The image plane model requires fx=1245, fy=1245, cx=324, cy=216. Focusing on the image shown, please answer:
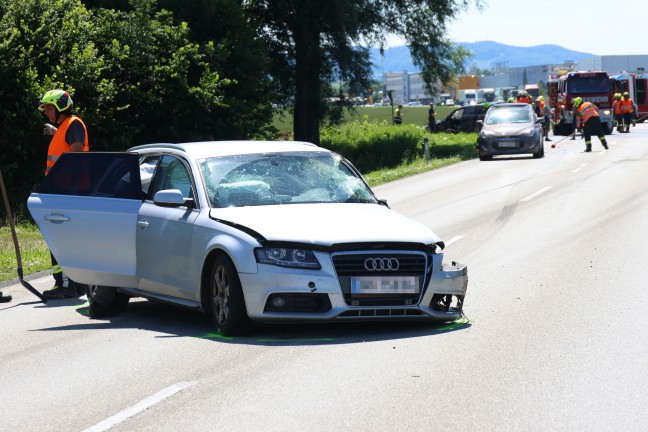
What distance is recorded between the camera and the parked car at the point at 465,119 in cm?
6044

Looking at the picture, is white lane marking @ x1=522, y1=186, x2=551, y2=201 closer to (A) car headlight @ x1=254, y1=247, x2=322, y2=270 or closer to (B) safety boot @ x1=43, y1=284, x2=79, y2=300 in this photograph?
(B) safety boot @ x1=43, y1=284, x2=79, y2=300

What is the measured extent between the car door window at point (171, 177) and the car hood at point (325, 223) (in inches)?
30.7

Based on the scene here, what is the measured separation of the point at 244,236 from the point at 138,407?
2384mm

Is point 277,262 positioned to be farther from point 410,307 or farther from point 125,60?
point 125,60

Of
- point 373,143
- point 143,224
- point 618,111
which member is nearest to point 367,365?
point 143,224

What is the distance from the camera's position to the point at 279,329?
9.53 meters

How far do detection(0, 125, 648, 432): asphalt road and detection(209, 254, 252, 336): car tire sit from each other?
19 cm

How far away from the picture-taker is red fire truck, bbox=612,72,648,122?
213 feet

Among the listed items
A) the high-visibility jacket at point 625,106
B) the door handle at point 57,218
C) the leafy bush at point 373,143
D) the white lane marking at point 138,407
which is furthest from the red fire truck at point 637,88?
the white lane marking at point 138,407

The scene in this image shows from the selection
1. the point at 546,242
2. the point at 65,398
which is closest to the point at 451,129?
the point at 546,242

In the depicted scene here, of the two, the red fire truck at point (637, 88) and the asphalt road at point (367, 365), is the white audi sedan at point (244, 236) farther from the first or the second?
the red fire truck at point (637, 88)

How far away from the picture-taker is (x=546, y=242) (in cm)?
1562

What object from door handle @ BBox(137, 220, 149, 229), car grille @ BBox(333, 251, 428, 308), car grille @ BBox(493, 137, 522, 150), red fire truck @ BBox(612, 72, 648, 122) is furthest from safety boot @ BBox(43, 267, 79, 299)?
red fire truck @ BBox(612, 72, 648, 122)

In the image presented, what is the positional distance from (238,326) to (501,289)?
11.1 feet
